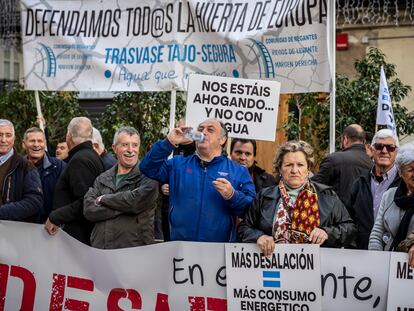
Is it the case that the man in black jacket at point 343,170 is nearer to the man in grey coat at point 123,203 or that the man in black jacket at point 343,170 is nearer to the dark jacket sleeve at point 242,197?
the dark jacket sleeve at point 242,197

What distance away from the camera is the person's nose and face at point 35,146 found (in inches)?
314

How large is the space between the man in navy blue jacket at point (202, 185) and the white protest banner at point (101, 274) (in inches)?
6.3

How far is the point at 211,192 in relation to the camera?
20.3 ft

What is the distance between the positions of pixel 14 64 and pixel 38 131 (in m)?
14.5

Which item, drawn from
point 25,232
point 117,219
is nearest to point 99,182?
point 117,219

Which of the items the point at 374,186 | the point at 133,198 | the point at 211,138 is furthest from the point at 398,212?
the point at 133,198

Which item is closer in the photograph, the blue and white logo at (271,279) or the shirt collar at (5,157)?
the blue and white logo at (271,279)

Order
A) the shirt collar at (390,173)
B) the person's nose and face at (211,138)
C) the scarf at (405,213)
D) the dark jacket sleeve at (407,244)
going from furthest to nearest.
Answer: the shirt collar at (390,173), the person's nose and face at (211,138), the scarf at (405,213), the dark jacket sleeve at (407,244)

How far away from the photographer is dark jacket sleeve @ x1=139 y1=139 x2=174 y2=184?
6.27 metres

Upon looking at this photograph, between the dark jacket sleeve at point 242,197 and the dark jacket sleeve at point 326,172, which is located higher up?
the dark jacket sleeve at point 326,172

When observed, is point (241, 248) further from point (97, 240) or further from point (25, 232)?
point (25, 232)

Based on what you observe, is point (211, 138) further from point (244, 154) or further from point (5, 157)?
point (5, 157)

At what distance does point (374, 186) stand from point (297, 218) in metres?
1.39

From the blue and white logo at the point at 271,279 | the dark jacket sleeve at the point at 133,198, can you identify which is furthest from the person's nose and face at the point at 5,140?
the blue and white logo at the point at 271,279
